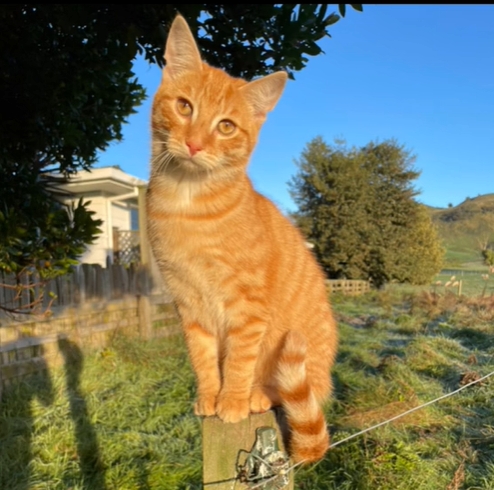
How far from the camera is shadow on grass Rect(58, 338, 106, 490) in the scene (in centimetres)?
299

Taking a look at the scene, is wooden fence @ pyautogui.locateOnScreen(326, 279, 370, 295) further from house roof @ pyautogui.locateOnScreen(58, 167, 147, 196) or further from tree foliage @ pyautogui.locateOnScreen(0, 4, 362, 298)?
tree foliage @ pyautogui.locateOnScreen(0, 4, 362, 298)

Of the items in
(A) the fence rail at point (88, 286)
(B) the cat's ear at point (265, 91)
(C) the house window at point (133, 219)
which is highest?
(C) the house window at point (133, 219)

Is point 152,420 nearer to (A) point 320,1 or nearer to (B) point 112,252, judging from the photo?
(A) point 320,1

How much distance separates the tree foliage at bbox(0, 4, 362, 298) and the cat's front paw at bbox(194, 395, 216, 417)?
1.14 metres

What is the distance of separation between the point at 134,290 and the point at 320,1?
543 centimetres

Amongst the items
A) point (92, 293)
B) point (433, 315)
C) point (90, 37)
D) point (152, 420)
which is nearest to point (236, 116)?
point (90, 37)

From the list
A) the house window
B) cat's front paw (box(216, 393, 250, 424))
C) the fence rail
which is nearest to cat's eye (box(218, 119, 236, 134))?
cat's front paw (box(216, 393, 250, 424))

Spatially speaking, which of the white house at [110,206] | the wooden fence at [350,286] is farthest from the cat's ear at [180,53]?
the wooden fence at [350,286]

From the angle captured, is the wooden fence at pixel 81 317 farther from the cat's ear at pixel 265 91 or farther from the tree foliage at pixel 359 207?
the tree foliage at pixel 359 207

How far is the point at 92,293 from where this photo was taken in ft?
17.7

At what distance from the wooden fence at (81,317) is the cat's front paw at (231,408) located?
2.49 m

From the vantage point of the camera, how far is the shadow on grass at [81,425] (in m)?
2.99

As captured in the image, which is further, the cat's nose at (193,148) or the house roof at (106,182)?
the house roof at (106,182)

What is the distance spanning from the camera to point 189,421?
367 centimetres
